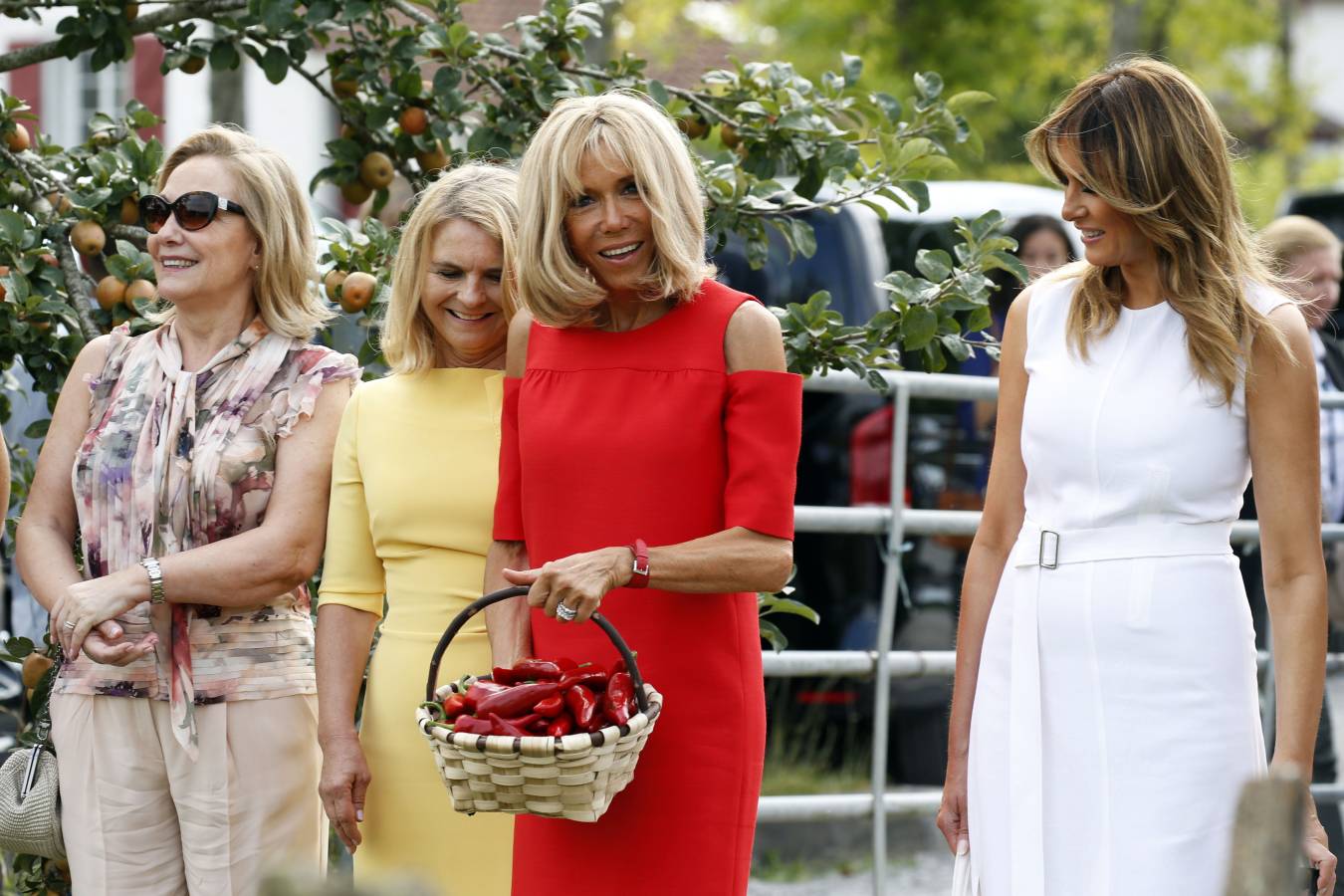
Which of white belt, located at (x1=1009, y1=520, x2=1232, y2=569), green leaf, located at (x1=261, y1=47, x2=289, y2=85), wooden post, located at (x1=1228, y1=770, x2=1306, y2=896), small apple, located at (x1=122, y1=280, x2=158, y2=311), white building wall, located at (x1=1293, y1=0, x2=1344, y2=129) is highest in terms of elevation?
white building wall, located at (x1=1293, y1=0, x2=1344, y2=129)

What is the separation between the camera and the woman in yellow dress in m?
3.24

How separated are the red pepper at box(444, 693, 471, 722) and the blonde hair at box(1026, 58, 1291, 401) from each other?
1177 millimetres

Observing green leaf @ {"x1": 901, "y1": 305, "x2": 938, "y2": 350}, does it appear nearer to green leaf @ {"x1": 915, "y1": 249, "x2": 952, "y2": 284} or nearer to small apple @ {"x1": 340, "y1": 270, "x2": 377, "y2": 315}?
green leaf @ {"x1": 915, "y1": 249, "x2": 952, "y2": 284}

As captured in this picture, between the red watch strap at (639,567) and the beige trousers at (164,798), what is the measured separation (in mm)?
945

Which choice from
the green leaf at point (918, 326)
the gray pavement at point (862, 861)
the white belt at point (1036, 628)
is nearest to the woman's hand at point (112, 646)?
the white belt at point (1036, 628)

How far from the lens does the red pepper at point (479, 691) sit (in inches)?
106

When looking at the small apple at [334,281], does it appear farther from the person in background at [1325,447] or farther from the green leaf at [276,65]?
the person in background at [1325,447]

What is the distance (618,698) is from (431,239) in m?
1.08

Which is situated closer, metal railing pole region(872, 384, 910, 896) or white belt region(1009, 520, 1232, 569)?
white belt region(1009, 520, 1232, 569)

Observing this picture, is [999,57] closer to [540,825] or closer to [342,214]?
[342,214]

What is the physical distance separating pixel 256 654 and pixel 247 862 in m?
0.38

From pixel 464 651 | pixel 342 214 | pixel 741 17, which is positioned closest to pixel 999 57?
pixel 741 17

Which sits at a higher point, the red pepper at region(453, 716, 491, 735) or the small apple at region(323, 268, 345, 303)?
the small apple at region(323, 268, 345, 303)

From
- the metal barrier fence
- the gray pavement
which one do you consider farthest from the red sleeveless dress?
the gray pavement
